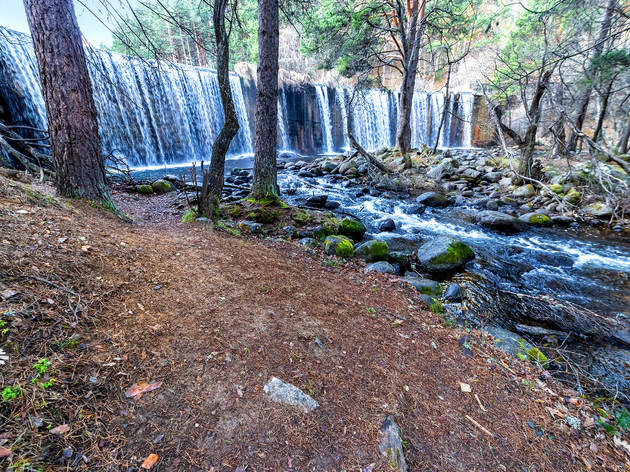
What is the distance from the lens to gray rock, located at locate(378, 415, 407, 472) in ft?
5.58

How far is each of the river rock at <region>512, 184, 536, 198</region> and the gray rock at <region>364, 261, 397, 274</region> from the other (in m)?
7.60

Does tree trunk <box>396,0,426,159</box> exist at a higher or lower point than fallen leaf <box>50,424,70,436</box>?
higher

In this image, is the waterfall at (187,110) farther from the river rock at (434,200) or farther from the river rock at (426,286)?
the river rock at (426,286)

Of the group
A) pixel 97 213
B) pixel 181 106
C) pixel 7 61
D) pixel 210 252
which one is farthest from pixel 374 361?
pixel 181 106

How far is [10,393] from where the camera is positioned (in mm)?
1247

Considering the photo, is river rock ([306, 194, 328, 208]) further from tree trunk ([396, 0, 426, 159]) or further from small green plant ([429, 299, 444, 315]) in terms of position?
tree trunk ([396, 0, 426, 159])

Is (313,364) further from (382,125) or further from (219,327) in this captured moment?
(382,125)

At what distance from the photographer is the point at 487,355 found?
9.89 ft

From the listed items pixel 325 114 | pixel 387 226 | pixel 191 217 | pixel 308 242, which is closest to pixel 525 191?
pixel 387 226

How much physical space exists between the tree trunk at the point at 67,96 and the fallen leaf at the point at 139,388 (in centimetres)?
329

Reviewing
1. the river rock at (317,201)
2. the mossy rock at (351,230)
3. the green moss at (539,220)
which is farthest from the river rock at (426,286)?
the green moss at (539,220)

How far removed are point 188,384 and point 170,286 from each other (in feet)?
3.56

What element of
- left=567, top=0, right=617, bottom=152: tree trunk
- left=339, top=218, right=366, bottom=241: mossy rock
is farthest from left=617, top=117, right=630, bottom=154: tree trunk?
left=339, top=218, right=366, bottom=241: mossy rock

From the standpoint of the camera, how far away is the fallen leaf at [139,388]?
157 cm
